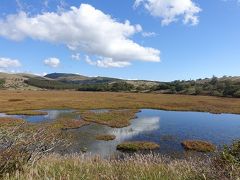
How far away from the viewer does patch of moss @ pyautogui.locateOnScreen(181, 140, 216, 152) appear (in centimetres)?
3572

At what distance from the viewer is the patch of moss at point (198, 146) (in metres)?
35.7

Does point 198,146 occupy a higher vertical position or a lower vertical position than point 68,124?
higher

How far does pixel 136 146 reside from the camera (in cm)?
3606

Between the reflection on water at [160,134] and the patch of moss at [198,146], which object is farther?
the reflection on water at [160,134]

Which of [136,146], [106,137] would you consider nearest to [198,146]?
[136,146]

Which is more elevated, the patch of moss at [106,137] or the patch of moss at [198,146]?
the patch of moss at [198,146]

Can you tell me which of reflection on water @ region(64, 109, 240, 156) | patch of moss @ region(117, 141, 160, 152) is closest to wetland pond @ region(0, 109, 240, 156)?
reflection on water @ region(64, 109, 240, 156)

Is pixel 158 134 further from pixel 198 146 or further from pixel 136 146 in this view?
pixel 136 146

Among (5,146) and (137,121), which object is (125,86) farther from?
(5,146)

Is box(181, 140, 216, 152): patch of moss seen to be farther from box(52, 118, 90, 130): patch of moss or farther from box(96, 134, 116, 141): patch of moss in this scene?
box(52, 118, 90, 130): patch of moss

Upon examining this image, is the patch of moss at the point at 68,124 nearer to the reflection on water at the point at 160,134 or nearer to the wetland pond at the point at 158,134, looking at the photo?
the wetland pond at the point at 158,134

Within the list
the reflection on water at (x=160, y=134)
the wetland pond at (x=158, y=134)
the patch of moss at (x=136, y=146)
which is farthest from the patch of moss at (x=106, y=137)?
the patch of moss at (x=136, y=146)

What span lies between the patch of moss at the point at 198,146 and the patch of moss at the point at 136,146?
3253mm

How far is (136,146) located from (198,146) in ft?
21.8
